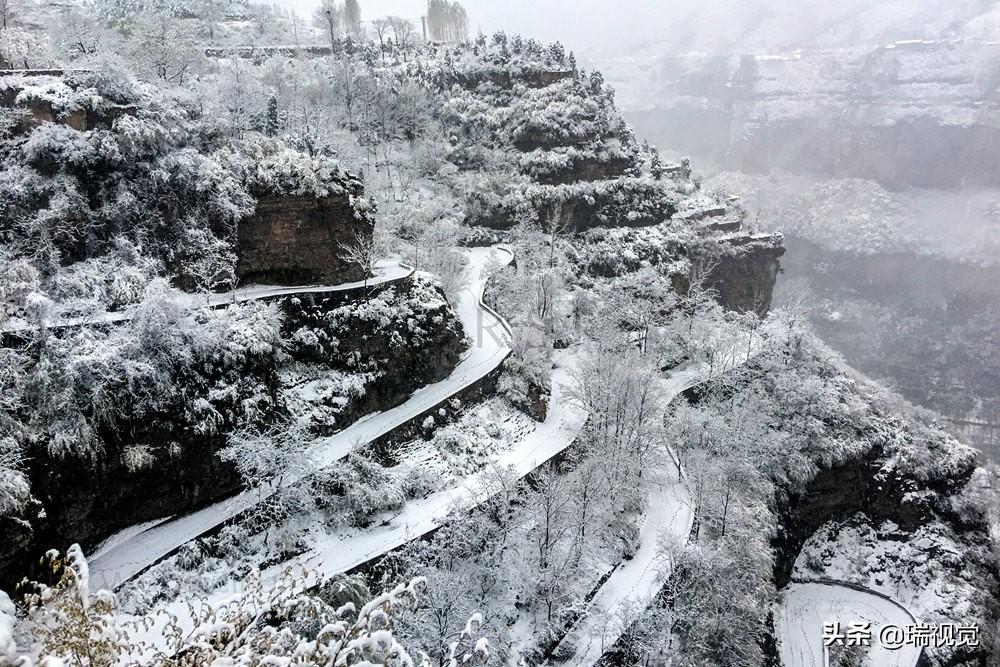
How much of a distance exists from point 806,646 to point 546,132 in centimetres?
3798

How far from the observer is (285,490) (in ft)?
65.3

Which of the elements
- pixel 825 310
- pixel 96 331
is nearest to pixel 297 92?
pixel 96 331

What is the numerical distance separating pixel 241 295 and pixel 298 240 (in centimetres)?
338

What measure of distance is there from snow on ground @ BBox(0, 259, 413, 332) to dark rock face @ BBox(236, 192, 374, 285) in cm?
51

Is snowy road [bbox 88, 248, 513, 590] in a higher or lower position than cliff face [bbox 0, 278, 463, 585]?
lower

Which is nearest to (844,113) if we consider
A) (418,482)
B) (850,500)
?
(850,500)

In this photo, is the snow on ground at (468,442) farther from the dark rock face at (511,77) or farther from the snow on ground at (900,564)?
the dark rock face at (511,77)

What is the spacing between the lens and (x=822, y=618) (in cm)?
2928

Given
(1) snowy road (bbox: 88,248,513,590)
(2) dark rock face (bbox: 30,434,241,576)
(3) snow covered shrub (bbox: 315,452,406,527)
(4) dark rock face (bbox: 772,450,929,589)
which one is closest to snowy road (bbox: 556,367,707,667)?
(3) snow covered shrub (bbox: 315,452,406,527)

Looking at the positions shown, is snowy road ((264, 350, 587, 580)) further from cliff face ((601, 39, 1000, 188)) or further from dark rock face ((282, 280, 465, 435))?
cliff face ((601, 39, 1000, 188))

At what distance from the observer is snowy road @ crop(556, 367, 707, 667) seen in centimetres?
2052

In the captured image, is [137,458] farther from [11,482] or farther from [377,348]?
[377,348]

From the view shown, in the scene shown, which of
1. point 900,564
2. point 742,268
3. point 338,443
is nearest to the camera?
point 338,443

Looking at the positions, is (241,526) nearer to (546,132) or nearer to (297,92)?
(546,132)
